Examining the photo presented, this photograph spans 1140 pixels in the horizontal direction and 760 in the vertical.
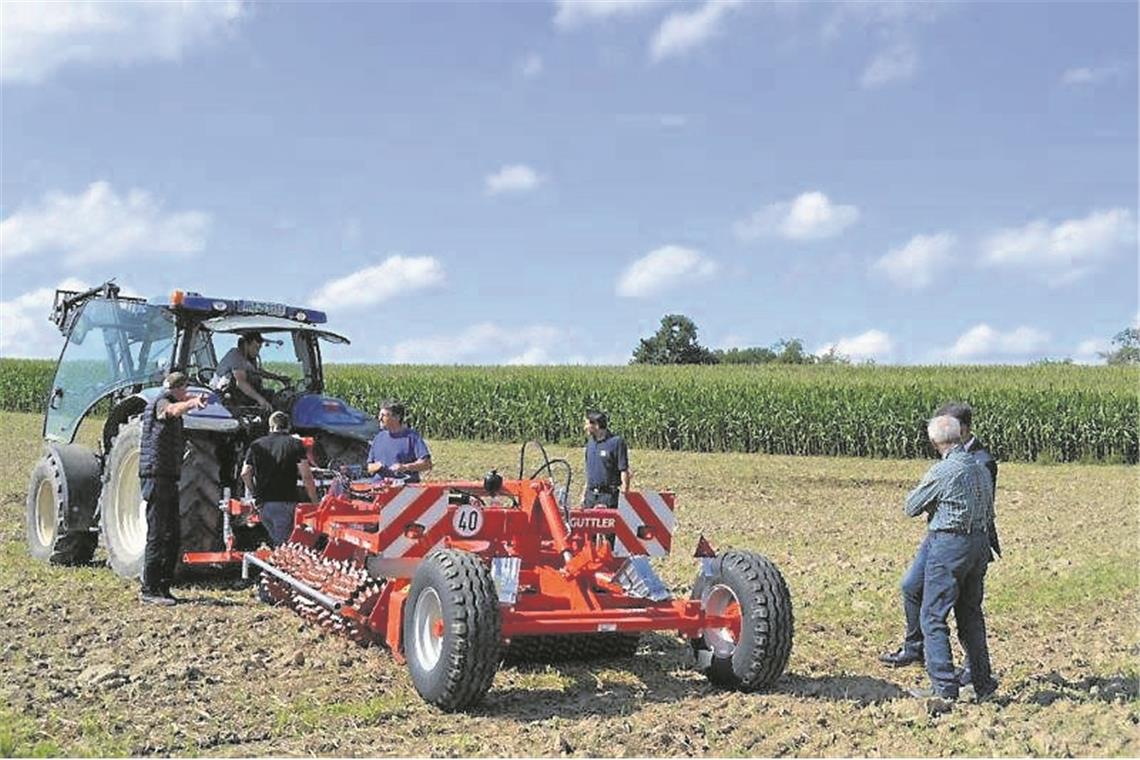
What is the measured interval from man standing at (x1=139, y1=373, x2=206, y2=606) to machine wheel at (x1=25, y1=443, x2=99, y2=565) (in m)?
1.53

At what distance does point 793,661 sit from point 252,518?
12.3 ft

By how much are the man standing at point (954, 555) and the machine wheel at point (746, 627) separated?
734mm

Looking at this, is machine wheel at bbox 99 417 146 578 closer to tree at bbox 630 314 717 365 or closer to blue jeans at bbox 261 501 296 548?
blue jeans at bbox 261 501 296 548

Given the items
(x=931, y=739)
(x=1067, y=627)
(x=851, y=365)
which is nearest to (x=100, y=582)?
(x=931, y=739)

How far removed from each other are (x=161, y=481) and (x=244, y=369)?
4.18 ft

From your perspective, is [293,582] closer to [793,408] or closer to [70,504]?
[70,504]

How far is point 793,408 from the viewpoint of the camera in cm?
2758

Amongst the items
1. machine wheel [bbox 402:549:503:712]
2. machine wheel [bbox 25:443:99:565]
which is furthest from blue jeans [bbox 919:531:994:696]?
machine wheel [bbox 25:443:99:565]

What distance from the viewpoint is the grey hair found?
20.1ft

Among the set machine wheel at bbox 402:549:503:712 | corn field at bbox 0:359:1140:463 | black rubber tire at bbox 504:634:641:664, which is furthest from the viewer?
corn field at bbox 0:359:1140:463

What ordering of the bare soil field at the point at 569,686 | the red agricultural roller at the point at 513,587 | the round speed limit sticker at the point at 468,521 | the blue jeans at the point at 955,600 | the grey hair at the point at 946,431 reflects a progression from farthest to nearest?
1. the round speed limit sticker at the point at 468,521
2. the grey hair at the point at 946,431
3. the blue jeans at the point at 955,600
4. the red agricultural roller at the point at 513,587
5. the bare soil field at the point at 569,686

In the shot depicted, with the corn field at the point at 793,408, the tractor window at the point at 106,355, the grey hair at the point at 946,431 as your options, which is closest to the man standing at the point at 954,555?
the grey hair at the point at 946,431

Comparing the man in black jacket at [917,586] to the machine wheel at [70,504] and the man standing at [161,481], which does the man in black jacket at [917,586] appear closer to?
the man standing at [161,481]

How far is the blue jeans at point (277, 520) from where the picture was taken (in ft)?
25.9
